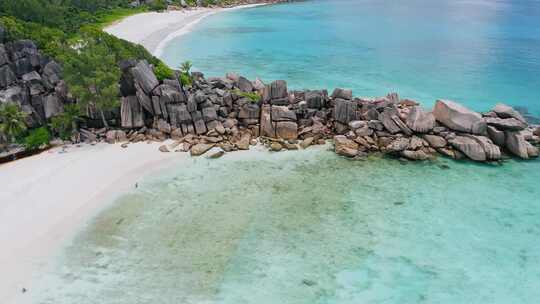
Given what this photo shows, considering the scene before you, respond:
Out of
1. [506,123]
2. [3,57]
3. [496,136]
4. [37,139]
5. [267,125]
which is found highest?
[3,57]

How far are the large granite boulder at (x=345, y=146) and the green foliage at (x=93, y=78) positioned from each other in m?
21.6

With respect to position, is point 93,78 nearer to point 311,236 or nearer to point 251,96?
point 251,96

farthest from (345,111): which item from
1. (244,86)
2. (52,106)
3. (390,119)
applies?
(52,106)

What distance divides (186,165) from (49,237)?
12.6 meters

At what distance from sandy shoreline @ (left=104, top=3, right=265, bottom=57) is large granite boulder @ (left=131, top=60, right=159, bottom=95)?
126 feet

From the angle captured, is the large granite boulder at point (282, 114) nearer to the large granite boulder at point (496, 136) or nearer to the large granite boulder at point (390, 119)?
the large granite boulder at point (390, 119)

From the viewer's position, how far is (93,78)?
39.3m

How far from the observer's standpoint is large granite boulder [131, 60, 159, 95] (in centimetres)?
4184

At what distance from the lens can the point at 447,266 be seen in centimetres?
2559

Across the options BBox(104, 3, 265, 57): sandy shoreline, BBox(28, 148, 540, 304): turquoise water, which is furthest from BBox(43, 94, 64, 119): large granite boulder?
BBox(104, 3, 265, 57): sandy shoreline

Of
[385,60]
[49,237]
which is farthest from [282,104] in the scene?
[385,60]

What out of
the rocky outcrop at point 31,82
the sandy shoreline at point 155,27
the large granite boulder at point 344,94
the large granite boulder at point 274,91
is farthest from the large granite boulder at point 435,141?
the sandy shoreline at point 155,27

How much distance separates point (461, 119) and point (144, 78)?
102ft

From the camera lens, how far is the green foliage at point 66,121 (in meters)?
40.1
